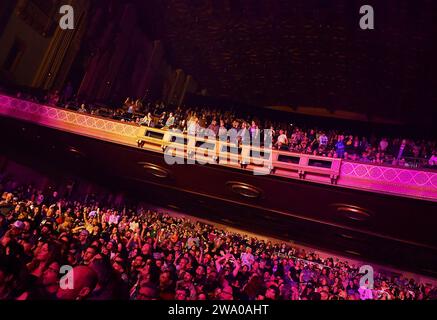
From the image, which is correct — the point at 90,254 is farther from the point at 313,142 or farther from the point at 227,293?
the point at 313,142

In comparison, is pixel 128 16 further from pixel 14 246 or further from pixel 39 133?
pixel 14 246

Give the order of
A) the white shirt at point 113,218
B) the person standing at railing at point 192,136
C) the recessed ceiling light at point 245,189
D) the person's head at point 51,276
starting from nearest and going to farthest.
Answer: the person's head at point 51,276
the person standing at railing at point 192,136
the recessed ceiling light at point 245,189
the white shirt at point 113,218

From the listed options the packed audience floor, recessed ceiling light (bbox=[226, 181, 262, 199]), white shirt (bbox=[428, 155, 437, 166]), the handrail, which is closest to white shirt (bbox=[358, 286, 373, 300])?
the handrail

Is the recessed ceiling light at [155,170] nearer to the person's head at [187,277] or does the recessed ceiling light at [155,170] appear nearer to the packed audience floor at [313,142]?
the packed audience floor at [313,142]

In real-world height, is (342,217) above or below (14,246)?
above

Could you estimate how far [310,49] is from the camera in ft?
45.3

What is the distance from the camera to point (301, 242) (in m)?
14.9

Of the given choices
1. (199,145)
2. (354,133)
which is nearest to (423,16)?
(354,133)

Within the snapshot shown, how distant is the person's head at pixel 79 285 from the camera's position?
14.7 ft

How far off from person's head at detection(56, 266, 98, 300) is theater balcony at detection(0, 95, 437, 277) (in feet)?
17.4

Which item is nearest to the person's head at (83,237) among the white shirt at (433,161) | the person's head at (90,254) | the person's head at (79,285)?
the person's head at (90,254)

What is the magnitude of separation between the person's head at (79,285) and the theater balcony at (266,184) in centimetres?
530
